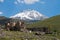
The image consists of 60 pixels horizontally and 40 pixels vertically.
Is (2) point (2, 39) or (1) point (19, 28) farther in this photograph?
(1) point (19, 28)

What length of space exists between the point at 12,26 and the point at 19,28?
7281 millimetres

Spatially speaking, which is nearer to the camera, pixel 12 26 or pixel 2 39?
pixel 2 39

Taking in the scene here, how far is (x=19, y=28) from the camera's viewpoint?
5300 inches

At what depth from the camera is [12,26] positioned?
14012 cm

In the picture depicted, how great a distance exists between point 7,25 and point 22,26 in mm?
11171

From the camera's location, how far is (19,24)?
460 feet

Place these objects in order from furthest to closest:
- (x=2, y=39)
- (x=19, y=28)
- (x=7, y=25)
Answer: (x=7, y=25), (x=19, y=28), (x=2, y=39)

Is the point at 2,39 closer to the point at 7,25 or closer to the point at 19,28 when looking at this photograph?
the point at 19,28

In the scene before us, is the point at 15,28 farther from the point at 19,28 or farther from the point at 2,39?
the point at 2,39

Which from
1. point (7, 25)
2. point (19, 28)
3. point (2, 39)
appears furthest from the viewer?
point (7, 25)

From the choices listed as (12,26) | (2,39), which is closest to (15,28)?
(12,26)

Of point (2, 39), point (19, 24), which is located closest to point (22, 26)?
point (19, 24)

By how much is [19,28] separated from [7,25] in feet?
40.8

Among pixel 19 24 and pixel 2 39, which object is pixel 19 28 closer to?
pixel 19 24
